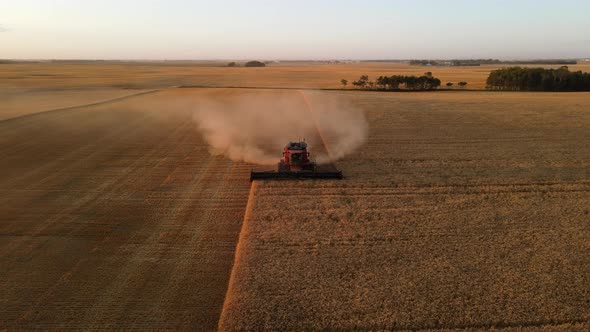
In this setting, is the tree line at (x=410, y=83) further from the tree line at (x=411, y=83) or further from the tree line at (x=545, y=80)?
the tree line at (x=545, y=80)

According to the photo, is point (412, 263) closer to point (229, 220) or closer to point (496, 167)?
point (229, 220)

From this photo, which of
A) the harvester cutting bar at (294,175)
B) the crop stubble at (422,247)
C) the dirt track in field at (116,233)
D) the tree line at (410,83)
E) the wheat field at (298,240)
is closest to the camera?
the crop stubble at (422,247)

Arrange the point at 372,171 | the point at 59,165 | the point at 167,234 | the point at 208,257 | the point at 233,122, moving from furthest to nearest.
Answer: the point at 233,122
the point at 59,165
the point at 372,171
the point at 167,234
the point at 208,257

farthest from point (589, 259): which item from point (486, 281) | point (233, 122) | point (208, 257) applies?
point (233, 122)

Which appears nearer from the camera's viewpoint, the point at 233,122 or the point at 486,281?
the point at 486,281

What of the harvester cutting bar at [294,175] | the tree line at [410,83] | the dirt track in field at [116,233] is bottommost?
the dirt track in field at [116,233]

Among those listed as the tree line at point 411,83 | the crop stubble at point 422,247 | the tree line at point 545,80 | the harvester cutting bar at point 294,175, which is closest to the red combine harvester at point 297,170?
the harvester cutting bar at point 294,175

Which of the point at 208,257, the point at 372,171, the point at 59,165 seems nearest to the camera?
the point at 208,257
